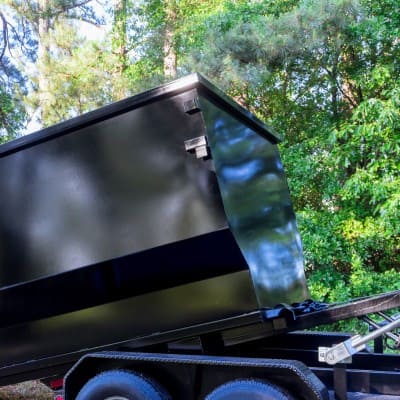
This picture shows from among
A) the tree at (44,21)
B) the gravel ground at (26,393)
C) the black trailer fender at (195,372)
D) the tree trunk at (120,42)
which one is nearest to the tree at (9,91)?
the tree at (44,21)

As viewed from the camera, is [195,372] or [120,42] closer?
[195,372]

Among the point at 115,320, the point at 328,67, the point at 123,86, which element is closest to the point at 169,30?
the point at 123,86

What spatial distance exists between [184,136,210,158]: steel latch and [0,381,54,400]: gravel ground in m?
3.61

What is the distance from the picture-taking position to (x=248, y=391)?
2.80m

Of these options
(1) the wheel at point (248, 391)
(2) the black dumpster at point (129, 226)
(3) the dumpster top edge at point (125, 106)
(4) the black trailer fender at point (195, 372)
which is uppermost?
(3) the dumpster top edge at point (125, 106)

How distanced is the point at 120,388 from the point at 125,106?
178 centimetres

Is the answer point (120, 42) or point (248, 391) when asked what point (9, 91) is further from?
point (248, 391)

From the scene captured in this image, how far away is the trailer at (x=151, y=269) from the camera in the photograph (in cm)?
302

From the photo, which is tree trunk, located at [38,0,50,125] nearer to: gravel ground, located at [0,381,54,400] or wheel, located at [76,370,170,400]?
gravel ground, located at [0,381,54,400]

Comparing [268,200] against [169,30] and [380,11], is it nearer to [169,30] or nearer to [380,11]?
[380,11]

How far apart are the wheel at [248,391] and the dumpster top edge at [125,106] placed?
5.77 ft

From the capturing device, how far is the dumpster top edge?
3.04m

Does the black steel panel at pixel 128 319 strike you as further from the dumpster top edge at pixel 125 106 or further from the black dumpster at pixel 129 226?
the dumpster top edge at pixel 125 106

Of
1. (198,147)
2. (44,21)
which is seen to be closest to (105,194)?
(198,147)
